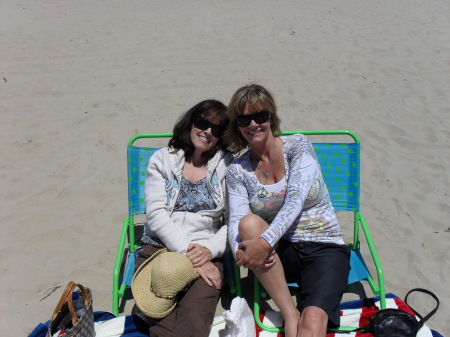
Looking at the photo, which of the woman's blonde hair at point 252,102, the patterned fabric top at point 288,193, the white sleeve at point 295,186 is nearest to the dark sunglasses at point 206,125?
the woman's blonde hair at point 252,102

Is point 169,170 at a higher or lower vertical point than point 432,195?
higher

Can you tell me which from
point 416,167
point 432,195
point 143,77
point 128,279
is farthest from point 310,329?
Answer: point 143,77

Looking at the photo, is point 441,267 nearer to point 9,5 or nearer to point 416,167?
point 416,167

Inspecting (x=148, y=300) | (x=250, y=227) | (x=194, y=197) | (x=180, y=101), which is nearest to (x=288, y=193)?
(x=250, y=227)

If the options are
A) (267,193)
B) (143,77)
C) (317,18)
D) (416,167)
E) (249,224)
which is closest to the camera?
(249,224)

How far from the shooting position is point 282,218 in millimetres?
2391

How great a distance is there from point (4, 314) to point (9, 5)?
32.8 ft

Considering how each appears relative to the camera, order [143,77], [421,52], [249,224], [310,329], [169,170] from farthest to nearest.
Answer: [421,52] < [143,77] < [169,170] < [249,224] < [310,329]

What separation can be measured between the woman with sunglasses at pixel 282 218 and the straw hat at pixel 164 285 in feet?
1.09

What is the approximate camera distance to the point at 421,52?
24.4ft

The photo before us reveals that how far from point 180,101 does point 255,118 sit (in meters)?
3.68

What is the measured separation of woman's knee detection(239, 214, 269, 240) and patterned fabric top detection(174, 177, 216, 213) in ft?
1.42

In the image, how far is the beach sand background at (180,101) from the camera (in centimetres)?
346

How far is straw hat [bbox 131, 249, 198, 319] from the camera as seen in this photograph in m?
2.38
